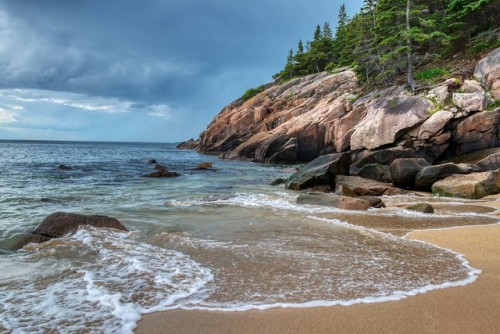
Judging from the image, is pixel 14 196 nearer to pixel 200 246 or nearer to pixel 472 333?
pixel 200 246

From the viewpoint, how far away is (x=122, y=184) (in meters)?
21.3

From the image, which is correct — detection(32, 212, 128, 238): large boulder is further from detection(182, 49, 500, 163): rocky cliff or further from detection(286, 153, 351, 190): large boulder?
detection(182, 49, 500, 163): rocky cliff

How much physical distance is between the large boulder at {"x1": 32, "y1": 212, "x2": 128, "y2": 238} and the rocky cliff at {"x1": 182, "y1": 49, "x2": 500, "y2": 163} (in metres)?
18.6

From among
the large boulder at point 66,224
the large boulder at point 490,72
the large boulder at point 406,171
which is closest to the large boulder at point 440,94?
the large boulder at point 490,72

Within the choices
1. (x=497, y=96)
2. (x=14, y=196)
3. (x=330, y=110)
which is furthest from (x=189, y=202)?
(x=330, y=110)

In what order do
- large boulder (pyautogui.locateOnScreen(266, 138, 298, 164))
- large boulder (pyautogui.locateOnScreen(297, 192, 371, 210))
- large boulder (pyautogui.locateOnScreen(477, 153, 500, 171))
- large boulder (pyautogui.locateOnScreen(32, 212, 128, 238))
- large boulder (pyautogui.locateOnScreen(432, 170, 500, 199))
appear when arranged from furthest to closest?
large boulder (pyautogui.locateOnScreen(266, 138, 298, 164))
large boulder (pyautogui.locateOnScreen(477, 153, 500, 171))
large boulder (pyautogui.locateOnScreen(432, 170, 500, 199))
large boulder (pyautogui.locateOnScreen(297, 192, 371, 210))
large boulder (pyautogui.locateOnScreen(32, 212, 128, 238))

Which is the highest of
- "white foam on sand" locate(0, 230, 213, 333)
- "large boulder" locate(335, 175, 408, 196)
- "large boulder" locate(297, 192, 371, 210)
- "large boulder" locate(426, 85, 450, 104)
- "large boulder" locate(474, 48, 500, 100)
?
"large boulder" locate(474, 48, 500, 100)

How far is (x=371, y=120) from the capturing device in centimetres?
2719

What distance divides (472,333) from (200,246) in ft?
17.7

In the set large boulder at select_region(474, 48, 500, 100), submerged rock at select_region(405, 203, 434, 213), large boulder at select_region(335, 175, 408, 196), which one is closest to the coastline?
submerged rock at select_region(405, 203, 434, 213)

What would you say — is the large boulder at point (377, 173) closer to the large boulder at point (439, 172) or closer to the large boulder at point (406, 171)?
the large boulder at point (406, 171)

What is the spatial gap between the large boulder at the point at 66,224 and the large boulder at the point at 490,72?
24.0 m

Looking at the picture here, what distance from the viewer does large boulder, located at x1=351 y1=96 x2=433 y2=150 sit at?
24297mm

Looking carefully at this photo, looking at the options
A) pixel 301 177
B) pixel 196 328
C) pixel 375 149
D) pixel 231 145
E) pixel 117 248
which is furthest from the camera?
pixel 231 145
